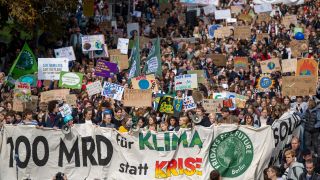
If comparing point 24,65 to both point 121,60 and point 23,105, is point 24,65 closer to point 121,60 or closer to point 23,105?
point 121,60

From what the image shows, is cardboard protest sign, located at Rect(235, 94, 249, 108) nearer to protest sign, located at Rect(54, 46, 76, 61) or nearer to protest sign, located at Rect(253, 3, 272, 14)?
protest sign, located at Rect(54, 46, 76, 61)

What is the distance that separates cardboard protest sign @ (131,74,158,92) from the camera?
23.2 m

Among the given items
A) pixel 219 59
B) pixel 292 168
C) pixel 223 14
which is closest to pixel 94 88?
pixel 219 59

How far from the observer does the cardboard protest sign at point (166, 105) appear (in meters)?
20.9

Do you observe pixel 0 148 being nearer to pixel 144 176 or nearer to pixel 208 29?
pixel 144 176

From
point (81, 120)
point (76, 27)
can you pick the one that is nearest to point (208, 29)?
point (76, 27)

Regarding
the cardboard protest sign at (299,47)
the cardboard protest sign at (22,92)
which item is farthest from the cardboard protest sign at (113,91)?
the cardboard protest sign at (299,47)

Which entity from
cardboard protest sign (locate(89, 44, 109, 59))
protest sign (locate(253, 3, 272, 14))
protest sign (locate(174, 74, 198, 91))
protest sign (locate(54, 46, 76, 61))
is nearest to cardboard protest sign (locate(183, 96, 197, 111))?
protest sign (locate(174, 74, 198, 91))

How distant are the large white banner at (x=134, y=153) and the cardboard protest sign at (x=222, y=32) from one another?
11644 millimetres

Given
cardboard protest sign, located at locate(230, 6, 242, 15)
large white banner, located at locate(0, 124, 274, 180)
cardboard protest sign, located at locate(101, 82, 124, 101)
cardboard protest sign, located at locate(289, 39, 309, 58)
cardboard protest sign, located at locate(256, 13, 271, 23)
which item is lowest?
large white banner, located at locate(0, 124, 274, 180)

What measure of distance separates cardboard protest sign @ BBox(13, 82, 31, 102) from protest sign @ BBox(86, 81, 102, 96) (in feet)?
4.24

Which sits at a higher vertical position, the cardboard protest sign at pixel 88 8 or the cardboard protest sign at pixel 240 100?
the cardboard protest sign at pixel 88 8


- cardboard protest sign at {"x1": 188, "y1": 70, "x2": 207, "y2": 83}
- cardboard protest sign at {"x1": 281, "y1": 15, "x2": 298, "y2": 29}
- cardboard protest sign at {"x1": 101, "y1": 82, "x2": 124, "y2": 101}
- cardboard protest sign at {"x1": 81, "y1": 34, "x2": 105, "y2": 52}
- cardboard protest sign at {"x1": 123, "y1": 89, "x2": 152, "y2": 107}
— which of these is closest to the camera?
cardboard protest sign at {"x1": 123, "y1": 89, "x2": 152, "y2": 107}

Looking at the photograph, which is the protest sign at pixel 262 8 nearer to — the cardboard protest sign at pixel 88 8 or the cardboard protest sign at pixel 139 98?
the cardboard protest sign at pixel 88 8
